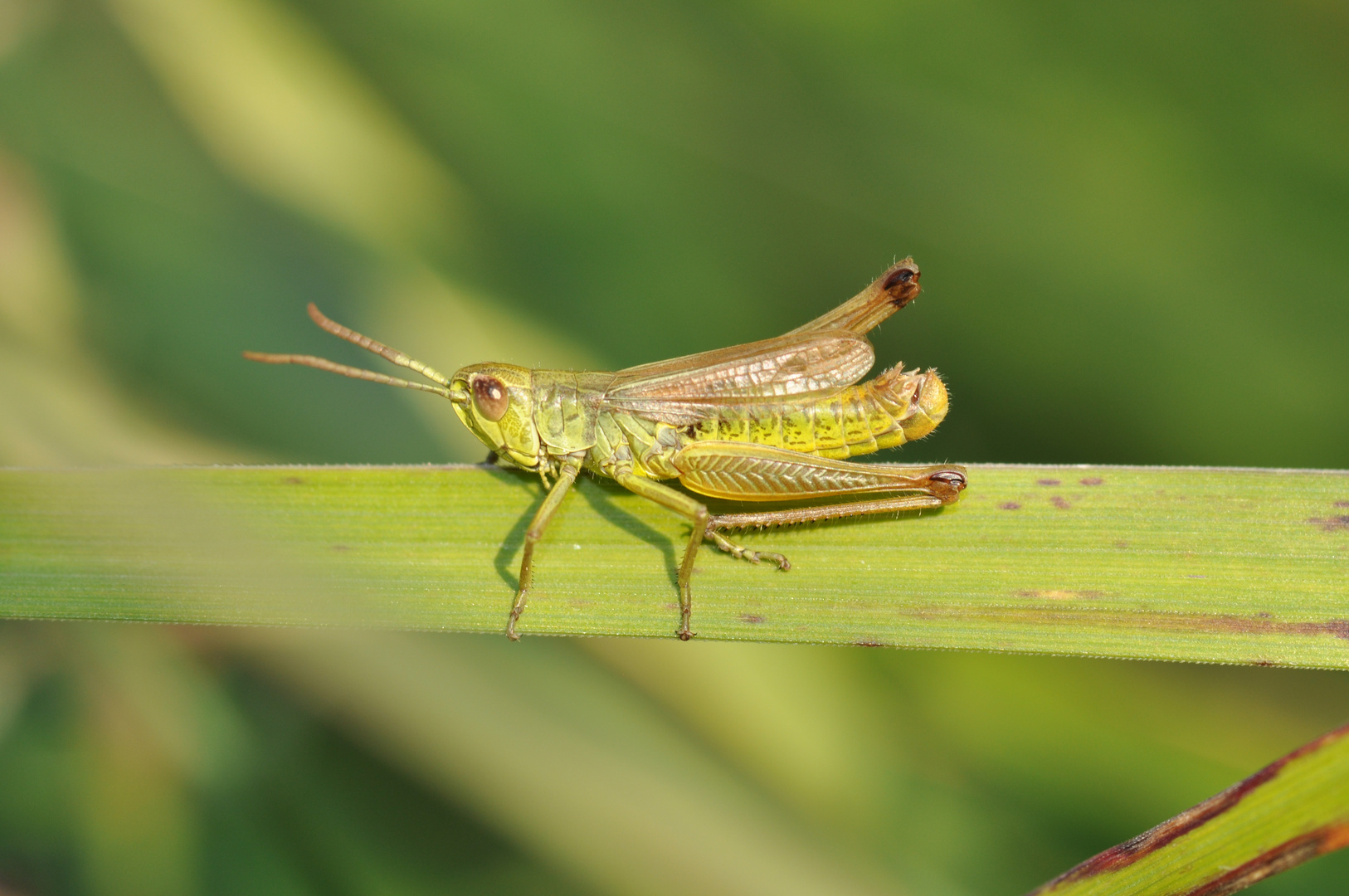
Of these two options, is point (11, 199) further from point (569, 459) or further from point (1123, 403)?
point (1123, 403)

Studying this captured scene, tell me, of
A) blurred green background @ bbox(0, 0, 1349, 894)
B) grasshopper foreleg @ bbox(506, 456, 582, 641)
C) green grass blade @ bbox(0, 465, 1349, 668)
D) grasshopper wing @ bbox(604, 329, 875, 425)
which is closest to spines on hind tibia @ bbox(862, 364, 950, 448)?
grasshopper wing @ bbox(604, 329, 875, 425)

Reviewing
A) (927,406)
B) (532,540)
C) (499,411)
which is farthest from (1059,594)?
(499,411)

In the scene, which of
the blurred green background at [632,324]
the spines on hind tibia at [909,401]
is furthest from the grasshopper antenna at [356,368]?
the spines on hind tibia at [909,401]

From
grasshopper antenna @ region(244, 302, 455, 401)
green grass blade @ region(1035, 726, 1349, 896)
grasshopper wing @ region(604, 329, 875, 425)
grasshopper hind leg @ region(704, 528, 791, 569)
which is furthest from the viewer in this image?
grasshopper wing @ region(604, 329, 875, 425)

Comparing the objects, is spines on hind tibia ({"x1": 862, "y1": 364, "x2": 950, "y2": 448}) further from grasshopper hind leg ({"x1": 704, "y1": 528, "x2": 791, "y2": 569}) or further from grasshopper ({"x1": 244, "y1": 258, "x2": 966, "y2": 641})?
grasshopper hind leg ({"x1": 704, "y1": 528, "x2": 791, "y2": 569})

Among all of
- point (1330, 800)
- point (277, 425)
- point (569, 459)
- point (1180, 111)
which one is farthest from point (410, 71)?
point (1330, 800)

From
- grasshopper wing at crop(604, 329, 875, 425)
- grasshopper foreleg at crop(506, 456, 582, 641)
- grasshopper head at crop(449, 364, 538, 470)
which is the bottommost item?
grasshopper foreleg at crop(506, 456, 582, 641)

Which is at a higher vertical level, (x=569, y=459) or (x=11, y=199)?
(x=569, y=459)
